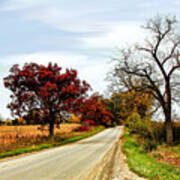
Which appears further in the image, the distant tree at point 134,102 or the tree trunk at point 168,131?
the distant tree at point 134,102

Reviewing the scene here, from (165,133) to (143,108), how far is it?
17.5 ft

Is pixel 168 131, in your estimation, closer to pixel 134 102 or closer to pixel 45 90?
pixel 134 102

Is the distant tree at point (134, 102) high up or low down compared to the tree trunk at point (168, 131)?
up

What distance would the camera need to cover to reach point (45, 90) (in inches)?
936

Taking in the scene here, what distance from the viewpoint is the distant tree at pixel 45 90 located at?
24.2 m

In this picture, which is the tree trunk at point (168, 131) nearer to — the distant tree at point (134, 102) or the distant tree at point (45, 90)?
the distant tree at point (134, 102)

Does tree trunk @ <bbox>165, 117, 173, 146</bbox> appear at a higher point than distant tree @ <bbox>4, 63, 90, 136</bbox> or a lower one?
lower

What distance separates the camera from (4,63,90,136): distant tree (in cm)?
2416

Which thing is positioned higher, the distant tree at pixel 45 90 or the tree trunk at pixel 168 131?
the distant tree at pixel 45 90

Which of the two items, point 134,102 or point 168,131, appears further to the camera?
point 134,102

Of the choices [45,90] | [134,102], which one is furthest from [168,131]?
[45,90]

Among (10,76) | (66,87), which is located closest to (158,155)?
(66,87)

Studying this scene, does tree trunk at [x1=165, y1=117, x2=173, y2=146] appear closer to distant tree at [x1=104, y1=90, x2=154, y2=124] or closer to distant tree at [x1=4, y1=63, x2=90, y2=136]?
distant tree at [x1=104, y1=90, x2=154, y2=124]

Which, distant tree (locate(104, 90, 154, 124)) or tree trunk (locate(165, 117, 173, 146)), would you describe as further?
distant tree (locate(104, 90, 154, 124))
